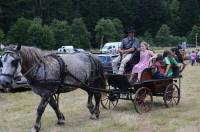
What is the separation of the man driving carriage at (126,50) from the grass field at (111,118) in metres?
1.18

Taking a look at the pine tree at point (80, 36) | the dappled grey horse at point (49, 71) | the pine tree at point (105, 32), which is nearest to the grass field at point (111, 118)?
the dappled grey horse at point (49, 71)

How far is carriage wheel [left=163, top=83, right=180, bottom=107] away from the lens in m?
13.0

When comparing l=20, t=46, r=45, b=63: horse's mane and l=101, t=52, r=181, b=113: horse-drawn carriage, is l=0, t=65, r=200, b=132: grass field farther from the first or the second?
→ l=20, t=46, r=45, b=63: horse's mane

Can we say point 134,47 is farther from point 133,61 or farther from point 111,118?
point 111,118

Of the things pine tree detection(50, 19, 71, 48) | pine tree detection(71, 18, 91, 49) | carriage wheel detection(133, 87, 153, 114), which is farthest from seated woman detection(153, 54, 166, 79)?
pine tree detection(71, 18, 91, 49)

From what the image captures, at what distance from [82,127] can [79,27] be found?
229 ft

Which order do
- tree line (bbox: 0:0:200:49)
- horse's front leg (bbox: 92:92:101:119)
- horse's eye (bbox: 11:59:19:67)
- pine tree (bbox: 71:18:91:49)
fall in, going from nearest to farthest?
horse's eye (bbox: 11:59:19:67)
horse's front leg (bbox: 92:92:101:119)
tree line (bbox: 0:0:200:49)
pine tree (bbox: 71:18:91:49)

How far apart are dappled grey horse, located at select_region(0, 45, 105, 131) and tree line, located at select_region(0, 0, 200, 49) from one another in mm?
55000

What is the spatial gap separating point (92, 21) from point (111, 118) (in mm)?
87145

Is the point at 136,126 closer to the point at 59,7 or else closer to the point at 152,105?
the point at 152,105

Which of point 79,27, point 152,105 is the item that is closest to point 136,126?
point 152,105

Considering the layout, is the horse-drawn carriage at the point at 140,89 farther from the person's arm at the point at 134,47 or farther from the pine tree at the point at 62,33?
the pine tree at the point at 62,33

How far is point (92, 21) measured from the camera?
9800 centimetres

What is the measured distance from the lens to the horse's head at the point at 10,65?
31.1ft
